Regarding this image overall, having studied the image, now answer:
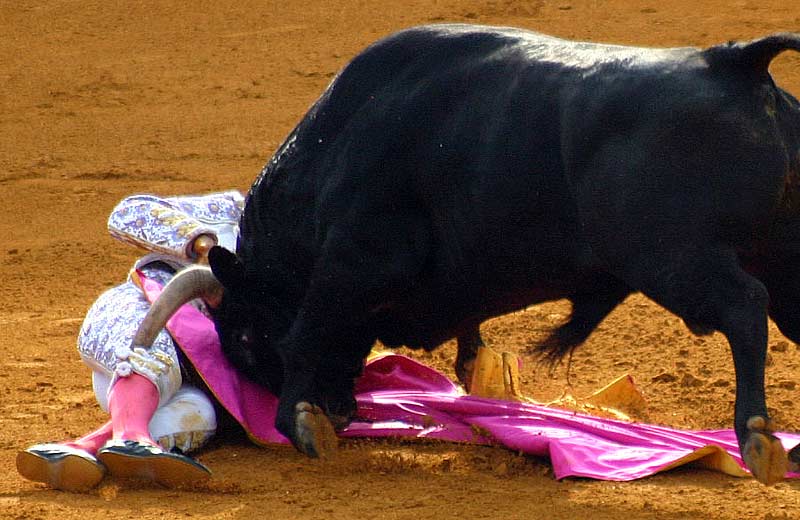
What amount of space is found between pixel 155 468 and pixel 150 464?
0.02 metres

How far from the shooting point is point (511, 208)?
4.37 m

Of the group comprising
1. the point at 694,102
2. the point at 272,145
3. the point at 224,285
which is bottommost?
the point at 272,145

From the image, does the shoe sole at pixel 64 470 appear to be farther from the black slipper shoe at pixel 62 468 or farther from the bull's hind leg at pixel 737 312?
the bull's hind leg at pixel 737 312

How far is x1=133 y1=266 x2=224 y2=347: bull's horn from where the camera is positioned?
16.7 ft

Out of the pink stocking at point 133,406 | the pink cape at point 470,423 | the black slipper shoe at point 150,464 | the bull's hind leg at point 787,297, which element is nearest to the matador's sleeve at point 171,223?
the pink cape at point 470,423

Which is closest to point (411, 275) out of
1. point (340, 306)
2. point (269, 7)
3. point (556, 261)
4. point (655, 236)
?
point (340, 306)

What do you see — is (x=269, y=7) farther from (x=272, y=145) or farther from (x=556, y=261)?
(x=556, y=261)

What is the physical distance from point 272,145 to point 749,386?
20.9ft

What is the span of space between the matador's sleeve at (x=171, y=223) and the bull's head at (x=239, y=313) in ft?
0.66

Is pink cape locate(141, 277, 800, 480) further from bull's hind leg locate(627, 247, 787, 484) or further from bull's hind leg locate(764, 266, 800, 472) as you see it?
bull's hind leg locate(627, 247, 787, 484)

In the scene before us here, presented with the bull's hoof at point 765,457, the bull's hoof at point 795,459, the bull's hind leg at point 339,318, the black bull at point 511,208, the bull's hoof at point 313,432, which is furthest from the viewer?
the bull's hoof at point 313,432

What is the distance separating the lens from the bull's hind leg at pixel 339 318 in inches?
188

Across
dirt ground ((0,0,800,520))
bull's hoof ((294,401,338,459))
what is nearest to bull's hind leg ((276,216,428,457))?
bull's hoof ((294,401,338,459))

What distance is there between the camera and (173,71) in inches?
456
